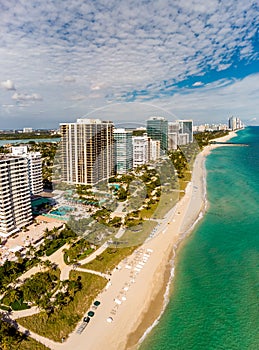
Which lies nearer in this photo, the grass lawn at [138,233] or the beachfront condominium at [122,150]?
the grass lawn at [138,233]

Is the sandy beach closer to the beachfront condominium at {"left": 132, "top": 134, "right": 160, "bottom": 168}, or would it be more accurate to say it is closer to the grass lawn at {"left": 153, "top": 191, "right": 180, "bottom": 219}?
the grass lawn at {"left": 153, "top": 191, "right": 180, "bottom": 219}

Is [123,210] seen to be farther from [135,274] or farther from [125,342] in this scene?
[125,342]

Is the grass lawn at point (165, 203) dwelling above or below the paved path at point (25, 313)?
above

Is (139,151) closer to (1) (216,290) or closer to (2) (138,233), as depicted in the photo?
(2) (138,233)

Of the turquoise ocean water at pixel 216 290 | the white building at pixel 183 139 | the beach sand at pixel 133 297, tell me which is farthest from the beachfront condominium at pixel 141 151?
the beach sand at pixel 133 297

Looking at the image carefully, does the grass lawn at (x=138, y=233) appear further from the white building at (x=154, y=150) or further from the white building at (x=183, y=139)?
the white building at (x=183, y=139)

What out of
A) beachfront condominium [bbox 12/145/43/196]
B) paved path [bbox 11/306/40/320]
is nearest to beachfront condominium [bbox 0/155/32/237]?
beachfront condominium [bbox 12/145/43/196]

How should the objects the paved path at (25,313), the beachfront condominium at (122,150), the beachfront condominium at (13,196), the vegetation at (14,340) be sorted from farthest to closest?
the beachfront condominium at (122,150)
the beachfront condominium at (13,196)
the paved path at (25,313)
the vegetation at (14,340)

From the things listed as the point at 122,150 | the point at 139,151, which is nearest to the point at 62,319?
the point at 122,150
